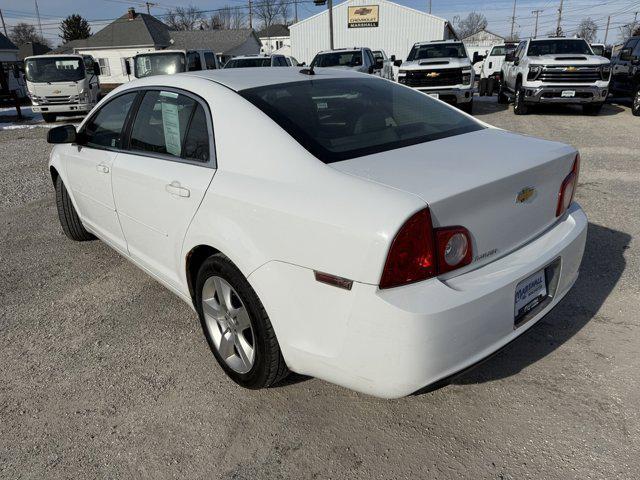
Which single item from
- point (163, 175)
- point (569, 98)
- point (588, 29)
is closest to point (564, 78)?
point (569, 98)

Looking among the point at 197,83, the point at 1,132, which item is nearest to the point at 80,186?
the point at 197,83

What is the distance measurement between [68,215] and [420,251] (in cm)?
393

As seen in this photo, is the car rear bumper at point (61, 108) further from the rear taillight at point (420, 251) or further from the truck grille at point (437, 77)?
the rear taillight at point (420, 251)

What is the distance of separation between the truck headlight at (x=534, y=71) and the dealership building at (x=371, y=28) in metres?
29.6

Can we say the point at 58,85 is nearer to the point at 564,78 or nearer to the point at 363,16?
the point at 564,78

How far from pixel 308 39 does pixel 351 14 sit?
157 inches

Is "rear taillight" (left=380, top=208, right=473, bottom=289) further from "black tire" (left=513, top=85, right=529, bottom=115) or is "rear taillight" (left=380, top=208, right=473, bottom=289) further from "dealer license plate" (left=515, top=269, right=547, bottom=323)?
"black tire" (left=513, top=85, right=529, bottom=115)

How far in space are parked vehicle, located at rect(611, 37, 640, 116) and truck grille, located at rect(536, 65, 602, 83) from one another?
64.1 inches

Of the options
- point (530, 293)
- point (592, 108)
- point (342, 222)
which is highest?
point (342, 222)

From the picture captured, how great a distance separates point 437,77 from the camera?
1298cm

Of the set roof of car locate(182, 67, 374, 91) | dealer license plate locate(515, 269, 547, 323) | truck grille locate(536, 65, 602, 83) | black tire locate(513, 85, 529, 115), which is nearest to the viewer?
dealer license plate locate(515, 269, 547, 323)

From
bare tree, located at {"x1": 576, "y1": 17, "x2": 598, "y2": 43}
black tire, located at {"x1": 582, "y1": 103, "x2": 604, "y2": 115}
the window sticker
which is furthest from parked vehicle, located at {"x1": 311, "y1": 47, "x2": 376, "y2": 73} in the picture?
bare tree, located at {"x1": 576, "y1": 17, "x2": 598, "y2": 43}

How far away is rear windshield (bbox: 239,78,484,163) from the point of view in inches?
93.7

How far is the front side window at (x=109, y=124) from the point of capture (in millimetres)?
3383
